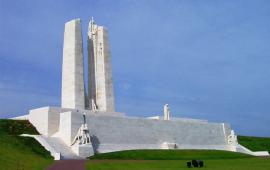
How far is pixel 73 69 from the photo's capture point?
140 feet

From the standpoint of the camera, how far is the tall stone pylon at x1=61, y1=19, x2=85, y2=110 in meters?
42.6

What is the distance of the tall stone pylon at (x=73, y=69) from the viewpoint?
42.6 meters

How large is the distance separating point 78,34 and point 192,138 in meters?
16.8

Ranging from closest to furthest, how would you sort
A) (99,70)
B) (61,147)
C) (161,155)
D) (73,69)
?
(161,155)
(61,147)
(73,69)
(99,70)

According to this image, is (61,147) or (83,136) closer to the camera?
(61,147)

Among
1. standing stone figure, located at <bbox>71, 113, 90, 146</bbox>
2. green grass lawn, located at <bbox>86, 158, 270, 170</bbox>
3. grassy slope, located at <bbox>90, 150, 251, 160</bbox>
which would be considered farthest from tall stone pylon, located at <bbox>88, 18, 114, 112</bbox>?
green grass lawn, located at <bbox>86, 158, 270, 170</bbox>

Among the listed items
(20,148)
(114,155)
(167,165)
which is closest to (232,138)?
(114,155)

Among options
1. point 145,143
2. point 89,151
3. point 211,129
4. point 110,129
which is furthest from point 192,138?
point 89,151

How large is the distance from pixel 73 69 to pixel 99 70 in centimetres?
407

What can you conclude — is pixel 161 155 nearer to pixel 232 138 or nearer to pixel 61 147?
pixel 61 147

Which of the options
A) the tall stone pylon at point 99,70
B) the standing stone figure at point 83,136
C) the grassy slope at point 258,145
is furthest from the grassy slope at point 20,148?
the grassy slope at point 258,145

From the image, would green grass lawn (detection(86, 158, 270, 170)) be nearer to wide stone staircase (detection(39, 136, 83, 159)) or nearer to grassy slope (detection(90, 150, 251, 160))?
grassy slope (detection(90, 150, 251, 160))

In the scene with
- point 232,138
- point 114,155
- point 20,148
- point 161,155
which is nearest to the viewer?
point 20,148

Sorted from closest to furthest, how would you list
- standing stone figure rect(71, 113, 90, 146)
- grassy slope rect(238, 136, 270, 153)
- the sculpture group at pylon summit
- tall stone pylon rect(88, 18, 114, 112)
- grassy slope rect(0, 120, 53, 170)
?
grassy slope rect(0, 120, 53, 170) < standing stone figure rect(71, 113, 90, 146) < the sculpture group at pylon summit < tall stone pylon rect(88, 18, 114, 112) < grassy slope rect(238, 136, 270, 153)
